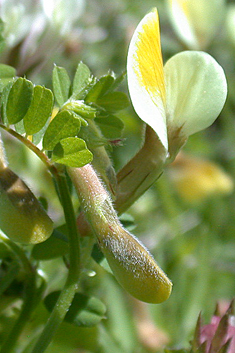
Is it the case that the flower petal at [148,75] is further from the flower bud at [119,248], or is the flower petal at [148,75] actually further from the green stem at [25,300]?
the green stem at [25,300]

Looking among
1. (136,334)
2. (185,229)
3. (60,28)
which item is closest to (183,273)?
(136,334)

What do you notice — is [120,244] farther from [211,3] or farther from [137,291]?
[211,3]

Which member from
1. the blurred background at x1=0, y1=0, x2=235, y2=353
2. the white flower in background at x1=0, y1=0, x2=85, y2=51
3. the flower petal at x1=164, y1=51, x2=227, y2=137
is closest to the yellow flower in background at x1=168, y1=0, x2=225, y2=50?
the blurred background at x1=0, y1=0, x2=235, y2=353

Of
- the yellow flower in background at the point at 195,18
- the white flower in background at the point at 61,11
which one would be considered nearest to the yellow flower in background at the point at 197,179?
the yellow flower in background at the point at 195,18

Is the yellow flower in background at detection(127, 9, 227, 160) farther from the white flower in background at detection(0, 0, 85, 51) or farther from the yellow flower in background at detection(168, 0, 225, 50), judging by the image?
the yellow flower in background at detection(168, 0, 225, 50)

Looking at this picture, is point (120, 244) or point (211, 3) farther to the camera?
point (211, 3)
